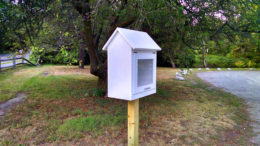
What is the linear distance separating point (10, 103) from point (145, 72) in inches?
193

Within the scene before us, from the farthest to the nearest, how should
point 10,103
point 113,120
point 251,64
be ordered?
point 251,64, point 10,103, point 113,120

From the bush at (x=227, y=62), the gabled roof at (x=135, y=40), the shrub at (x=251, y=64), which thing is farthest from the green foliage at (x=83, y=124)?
the shrub at (x=251, y=64)

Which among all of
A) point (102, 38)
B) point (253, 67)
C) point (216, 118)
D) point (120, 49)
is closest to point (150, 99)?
point (216, 118)

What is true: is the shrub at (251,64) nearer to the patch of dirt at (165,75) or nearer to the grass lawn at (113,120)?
the patch of dirt at (165,75)

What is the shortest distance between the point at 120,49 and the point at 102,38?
199 inches

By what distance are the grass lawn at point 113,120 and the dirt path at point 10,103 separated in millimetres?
180

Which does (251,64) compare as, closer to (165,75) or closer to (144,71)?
(165,75)

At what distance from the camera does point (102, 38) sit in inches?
296

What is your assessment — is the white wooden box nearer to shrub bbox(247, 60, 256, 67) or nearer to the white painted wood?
the white painted wood

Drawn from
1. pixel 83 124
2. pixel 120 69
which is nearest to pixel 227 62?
pixel 83 124

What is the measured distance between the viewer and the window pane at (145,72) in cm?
271

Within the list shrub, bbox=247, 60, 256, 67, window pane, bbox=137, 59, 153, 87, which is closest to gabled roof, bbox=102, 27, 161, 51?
window pane, bbox=137, 59, 153, 87

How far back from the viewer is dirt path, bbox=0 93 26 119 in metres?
5.15

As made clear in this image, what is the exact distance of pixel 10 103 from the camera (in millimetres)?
5871
